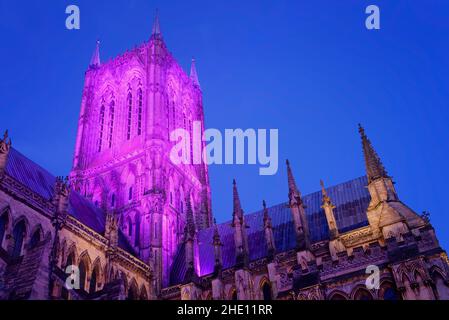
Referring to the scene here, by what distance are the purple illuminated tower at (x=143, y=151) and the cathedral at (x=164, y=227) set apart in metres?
0.13

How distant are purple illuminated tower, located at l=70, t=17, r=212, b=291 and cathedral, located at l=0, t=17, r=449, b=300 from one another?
0.44ft

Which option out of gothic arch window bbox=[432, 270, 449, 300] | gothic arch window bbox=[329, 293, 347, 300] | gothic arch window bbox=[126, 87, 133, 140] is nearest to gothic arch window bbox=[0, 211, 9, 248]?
gothic arch window bbox=[329, 293, 347, 300]

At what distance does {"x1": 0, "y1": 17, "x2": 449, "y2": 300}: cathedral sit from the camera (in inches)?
788

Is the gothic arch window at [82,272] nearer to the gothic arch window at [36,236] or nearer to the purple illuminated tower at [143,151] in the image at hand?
the gothic arch window at [36,236]

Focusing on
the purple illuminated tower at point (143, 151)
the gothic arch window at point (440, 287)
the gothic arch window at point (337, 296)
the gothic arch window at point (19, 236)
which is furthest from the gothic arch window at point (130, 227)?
the gothic arch window at point (440, 287)

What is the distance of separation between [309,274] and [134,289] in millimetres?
15809

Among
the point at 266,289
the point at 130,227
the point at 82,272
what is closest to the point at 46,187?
the point at 82,272

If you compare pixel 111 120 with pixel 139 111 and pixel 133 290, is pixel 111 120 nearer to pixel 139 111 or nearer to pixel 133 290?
pixel 139 111

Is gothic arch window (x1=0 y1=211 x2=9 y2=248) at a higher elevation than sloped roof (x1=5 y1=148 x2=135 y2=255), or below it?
below

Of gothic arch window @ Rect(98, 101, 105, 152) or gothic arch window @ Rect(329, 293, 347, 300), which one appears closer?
gothic arch window @ Rect(329, 293, 347, 300)

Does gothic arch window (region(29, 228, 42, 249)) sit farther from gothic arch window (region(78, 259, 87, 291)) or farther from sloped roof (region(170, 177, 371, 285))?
sloped roof (region(170, 177, 371, 285))

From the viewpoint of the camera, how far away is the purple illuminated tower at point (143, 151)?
126 ft

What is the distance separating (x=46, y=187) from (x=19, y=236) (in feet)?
21.3
